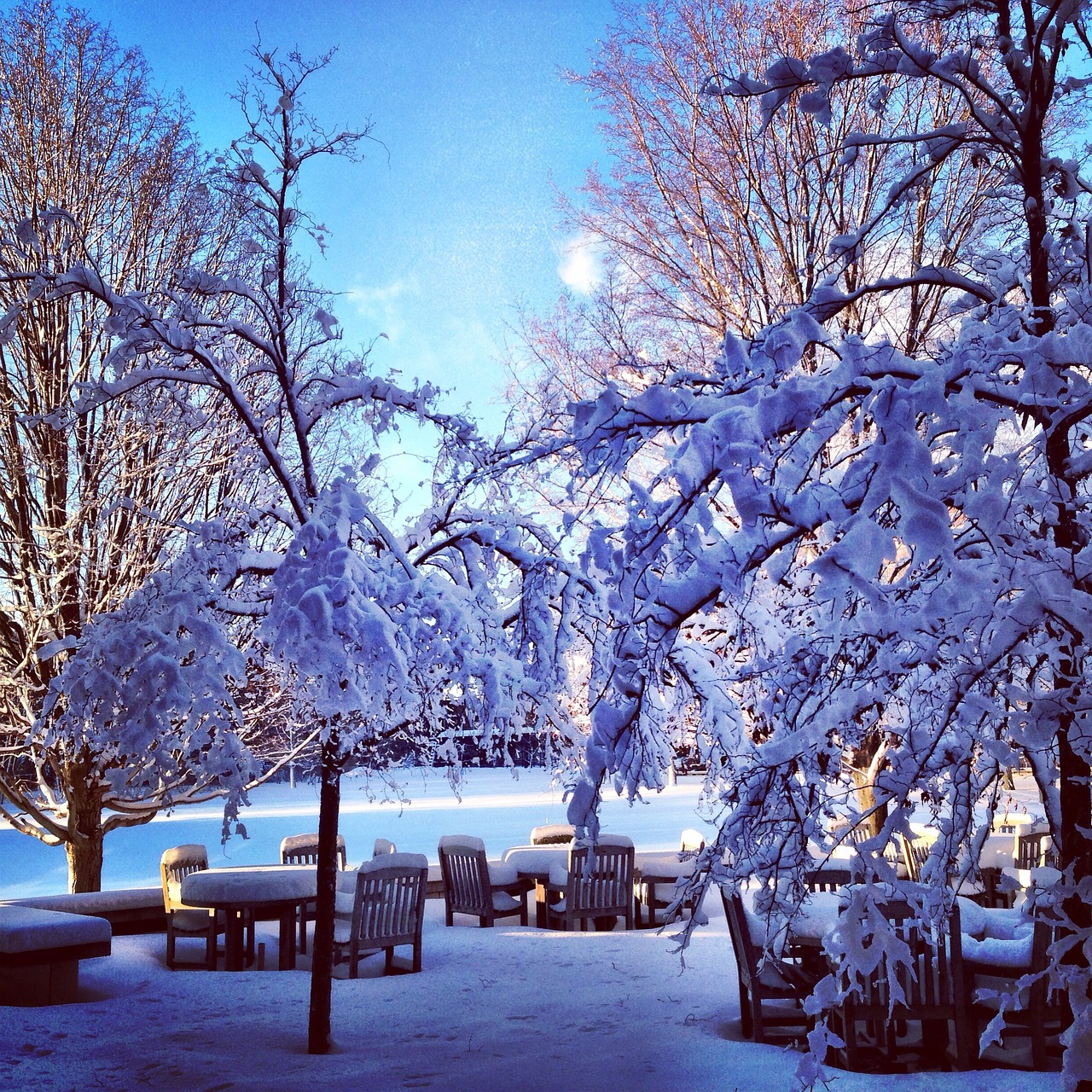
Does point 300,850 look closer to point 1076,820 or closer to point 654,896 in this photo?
point 654,896

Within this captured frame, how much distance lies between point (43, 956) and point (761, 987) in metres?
5.43

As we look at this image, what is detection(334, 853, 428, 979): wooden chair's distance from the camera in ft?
28.4

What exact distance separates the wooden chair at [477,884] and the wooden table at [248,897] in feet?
6.46

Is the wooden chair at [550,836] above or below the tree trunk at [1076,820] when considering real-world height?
below

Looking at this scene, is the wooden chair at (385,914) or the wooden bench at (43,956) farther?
the wooden chair at (385,914)

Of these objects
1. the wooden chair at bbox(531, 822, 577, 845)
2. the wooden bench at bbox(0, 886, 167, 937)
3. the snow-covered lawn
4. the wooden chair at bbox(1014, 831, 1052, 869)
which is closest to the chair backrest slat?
the wooden bench at bbox(0, 886, 167, 937)

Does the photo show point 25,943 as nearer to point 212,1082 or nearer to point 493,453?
point 212,1082

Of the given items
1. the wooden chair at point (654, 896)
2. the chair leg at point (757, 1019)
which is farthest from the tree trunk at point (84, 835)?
the chair leg at point (757, 1019)

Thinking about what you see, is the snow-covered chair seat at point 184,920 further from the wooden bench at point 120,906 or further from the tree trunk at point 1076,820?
the tree trunk at point 1076,820

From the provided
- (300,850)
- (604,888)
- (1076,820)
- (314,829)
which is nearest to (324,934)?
(1076,820)

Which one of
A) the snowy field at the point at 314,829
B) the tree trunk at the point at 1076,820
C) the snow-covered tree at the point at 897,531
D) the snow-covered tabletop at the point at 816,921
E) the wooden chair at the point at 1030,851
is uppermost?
the snow-covered tree at the point at 897,531

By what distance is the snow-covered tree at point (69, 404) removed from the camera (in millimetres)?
9484

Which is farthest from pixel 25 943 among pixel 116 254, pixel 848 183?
pixel 848 183

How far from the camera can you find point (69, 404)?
937 centimetres
